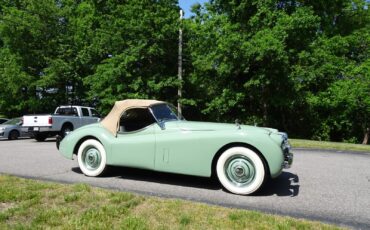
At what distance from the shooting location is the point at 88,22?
83.8 ft

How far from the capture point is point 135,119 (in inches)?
272

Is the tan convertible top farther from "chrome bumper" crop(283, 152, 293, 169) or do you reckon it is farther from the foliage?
the foliage

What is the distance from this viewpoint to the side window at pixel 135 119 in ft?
22.2

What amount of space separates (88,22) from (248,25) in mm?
12407

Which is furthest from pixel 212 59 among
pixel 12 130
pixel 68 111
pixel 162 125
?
pixel 162 125

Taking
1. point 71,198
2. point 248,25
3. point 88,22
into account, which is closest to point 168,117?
point 71,198

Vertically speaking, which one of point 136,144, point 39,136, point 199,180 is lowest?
point 39,136

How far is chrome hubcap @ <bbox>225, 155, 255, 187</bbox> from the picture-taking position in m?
5.51

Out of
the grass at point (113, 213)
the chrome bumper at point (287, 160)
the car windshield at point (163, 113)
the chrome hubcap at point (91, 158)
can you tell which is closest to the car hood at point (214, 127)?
the car windshield at point (163, 113)

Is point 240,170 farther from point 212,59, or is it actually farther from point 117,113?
point 212,59

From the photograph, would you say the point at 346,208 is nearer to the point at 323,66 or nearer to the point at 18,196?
the point at 18,196

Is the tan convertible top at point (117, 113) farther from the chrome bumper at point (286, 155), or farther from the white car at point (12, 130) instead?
the white car at point (12, 130)

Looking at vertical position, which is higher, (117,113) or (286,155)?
(117,113)

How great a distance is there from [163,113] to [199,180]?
148cm
